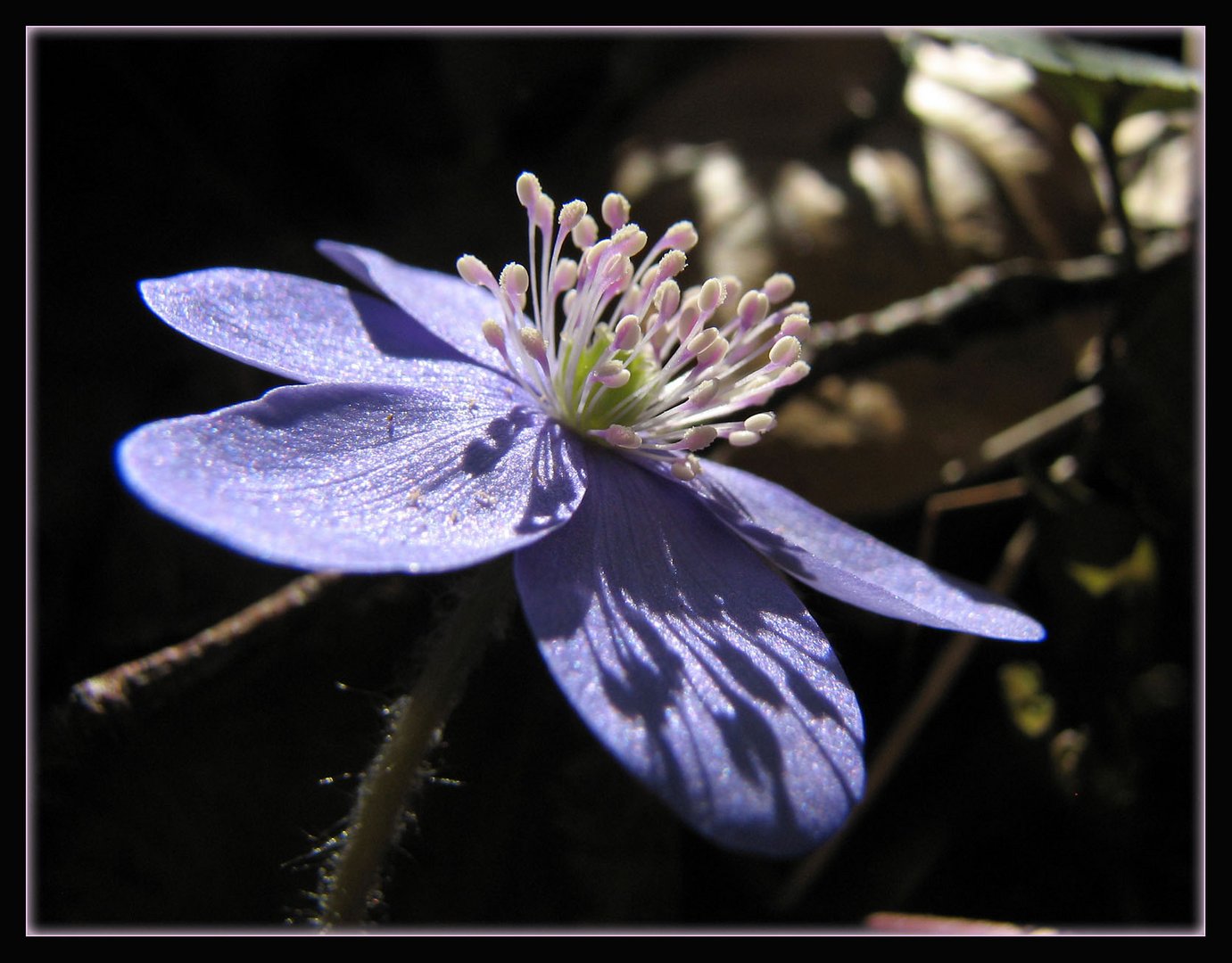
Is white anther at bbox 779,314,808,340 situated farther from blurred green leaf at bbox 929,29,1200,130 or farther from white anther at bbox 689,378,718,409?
blurred green leaf at bbox 929,29,1200,130

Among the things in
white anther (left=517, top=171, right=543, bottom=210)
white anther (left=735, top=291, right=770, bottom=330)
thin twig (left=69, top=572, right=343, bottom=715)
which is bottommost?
thin twig (left=69, top=572, right=343, bottom=715)

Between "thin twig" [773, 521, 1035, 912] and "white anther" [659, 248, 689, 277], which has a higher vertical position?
"white anther" [659, 248, 689, 277]

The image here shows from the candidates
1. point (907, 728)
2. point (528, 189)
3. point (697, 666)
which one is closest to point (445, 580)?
point (697, 666)

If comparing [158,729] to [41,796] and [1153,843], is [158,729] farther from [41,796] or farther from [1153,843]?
[1153,843]

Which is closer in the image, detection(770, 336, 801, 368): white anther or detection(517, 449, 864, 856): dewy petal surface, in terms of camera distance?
detection(517, 449, 864, 856): dewy petal surface

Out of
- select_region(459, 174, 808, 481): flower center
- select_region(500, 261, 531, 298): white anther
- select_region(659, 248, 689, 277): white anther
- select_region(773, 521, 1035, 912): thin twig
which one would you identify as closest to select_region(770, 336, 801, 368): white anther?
select_region(459, 174, 808, 481): flower center

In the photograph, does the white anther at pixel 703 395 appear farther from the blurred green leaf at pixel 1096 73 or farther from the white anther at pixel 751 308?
the blurred green leaf at pixel 1096 73

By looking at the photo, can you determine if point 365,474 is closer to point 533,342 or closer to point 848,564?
point 533,342
